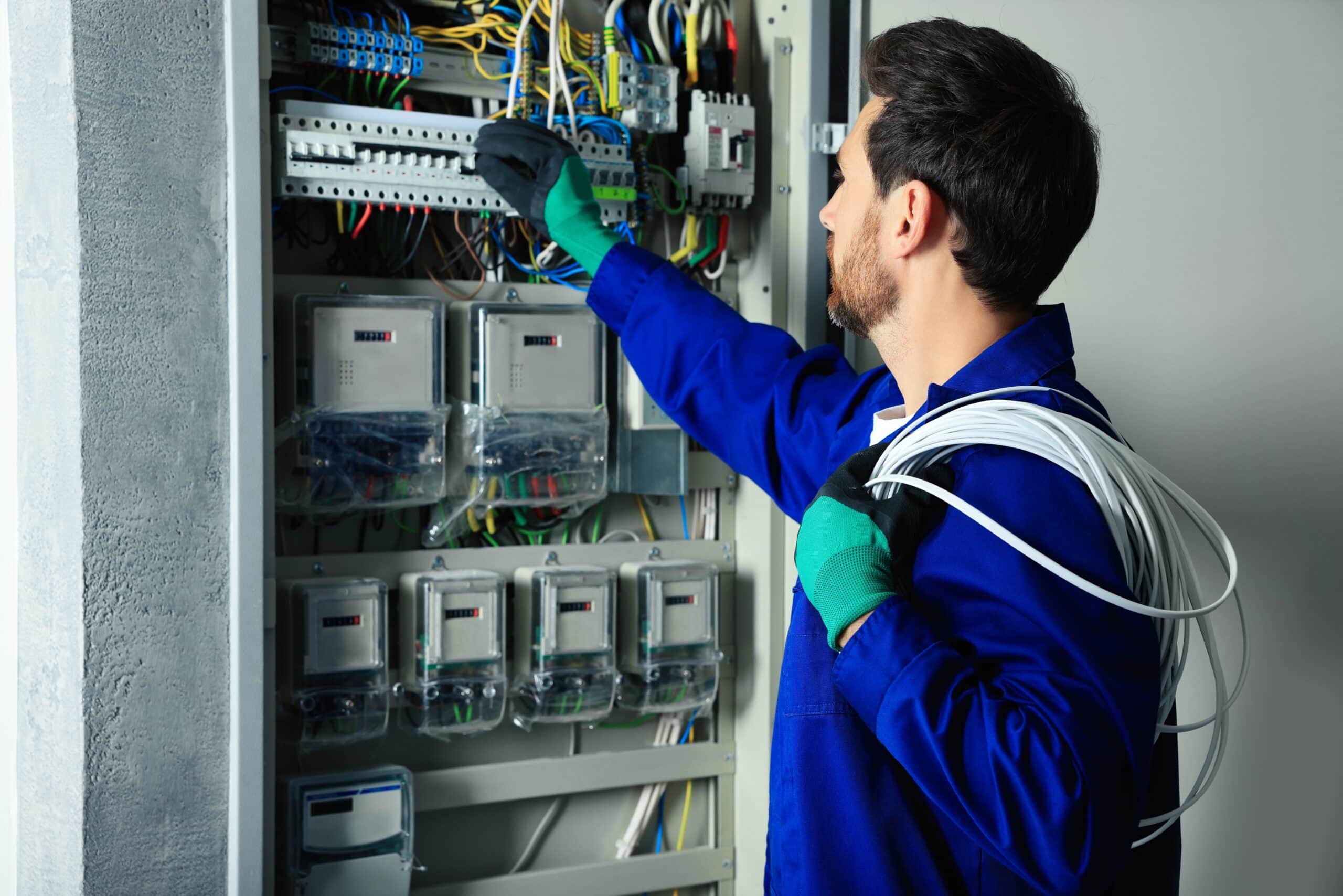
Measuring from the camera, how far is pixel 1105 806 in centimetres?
97

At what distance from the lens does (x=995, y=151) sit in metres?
1.24

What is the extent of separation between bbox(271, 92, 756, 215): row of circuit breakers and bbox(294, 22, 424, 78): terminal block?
75 millimetres

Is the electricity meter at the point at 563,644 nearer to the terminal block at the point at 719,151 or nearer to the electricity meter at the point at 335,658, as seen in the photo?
the electricity meter at the point at 335,658

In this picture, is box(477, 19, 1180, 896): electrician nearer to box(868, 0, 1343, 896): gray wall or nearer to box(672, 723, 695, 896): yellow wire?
box(868, 0, 1343, 896): gray wall

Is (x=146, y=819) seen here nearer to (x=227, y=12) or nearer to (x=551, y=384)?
(x=551, y=384)

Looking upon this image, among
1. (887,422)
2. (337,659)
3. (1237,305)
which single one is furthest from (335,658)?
(1237,305)

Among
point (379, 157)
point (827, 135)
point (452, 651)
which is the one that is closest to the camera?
→ point (379, 157)

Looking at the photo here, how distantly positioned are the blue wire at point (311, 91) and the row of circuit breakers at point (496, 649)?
2.51ft

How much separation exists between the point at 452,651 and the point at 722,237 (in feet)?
2.92

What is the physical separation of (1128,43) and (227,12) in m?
1.37

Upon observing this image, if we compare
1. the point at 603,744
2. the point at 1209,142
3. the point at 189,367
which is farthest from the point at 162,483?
the point at 1209,142

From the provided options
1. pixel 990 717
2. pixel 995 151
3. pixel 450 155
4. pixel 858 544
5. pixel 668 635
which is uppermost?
pixel 450 155

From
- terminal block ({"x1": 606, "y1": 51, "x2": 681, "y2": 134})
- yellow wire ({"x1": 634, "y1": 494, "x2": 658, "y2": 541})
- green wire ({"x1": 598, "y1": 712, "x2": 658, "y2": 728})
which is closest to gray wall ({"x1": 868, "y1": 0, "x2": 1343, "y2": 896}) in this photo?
terminal block ({"x1": 606, "y1": 51, "x2": 681, "y2": 134})

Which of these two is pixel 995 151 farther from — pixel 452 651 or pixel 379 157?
pixel 452 651
